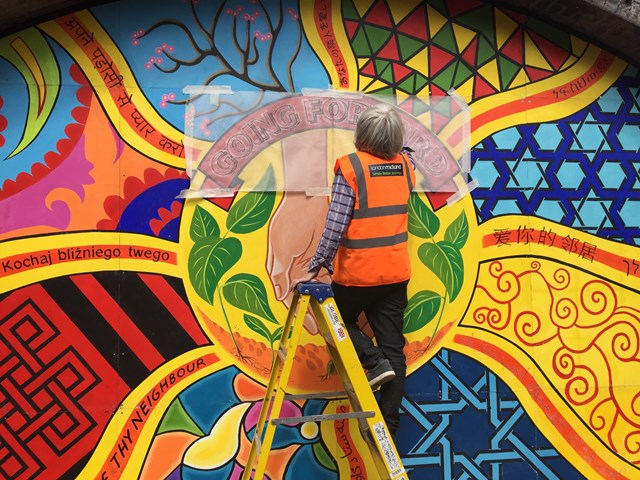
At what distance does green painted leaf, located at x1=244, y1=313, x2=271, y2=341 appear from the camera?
3.92 metres

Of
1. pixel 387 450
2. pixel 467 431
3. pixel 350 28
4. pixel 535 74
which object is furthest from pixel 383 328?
pixel 535 74

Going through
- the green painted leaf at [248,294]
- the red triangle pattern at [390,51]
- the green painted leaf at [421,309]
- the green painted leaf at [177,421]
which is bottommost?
the green painted leaf at [177,421]

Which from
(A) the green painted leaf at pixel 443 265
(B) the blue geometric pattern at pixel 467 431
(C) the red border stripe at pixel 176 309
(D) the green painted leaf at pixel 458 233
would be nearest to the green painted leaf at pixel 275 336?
(C) the red border stripe at pixel 176 309

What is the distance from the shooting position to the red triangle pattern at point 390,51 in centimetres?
411

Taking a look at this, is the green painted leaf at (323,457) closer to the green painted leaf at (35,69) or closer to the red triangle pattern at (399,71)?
the red triangle pattern at (399,71)

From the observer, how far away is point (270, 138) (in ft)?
13.1

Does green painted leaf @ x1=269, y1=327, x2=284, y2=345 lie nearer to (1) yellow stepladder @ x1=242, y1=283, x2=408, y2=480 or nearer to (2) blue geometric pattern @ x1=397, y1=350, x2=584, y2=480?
(1) yellow stepladder @ x1=242, y1=283, x2=408, y2=480

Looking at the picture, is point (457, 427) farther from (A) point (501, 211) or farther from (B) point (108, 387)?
(B) point (108, 387)

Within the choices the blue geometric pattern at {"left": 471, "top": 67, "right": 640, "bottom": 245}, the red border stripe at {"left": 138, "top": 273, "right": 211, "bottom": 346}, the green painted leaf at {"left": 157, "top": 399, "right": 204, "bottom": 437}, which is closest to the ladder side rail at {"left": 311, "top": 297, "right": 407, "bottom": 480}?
the red border stripe at {"left": 138, "top": 273, "right": 211, "bottom": 346}

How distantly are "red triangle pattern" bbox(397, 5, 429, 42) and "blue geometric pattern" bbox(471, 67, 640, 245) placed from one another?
76 cm

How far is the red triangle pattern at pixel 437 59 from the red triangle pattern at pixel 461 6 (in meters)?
0.24

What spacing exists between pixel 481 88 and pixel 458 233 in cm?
91

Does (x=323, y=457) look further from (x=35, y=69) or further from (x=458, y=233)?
(x=35, y=69)

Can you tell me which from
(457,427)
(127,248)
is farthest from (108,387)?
(457,427)
